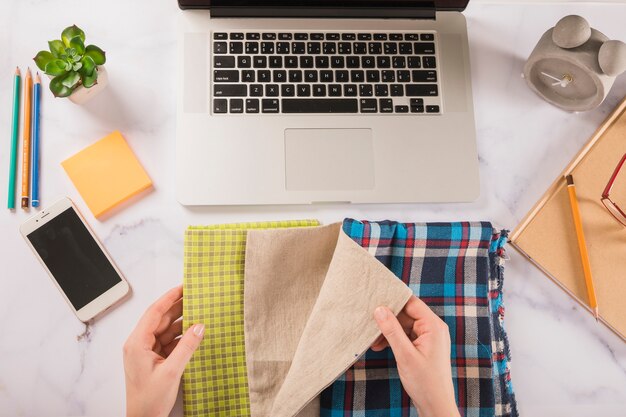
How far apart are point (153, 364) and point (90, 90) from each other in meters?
0.42

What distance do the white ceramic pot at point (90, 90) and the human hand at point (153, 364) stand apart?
0.33 m

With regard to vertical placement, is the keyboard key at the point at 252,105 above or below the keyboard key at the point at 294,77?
below

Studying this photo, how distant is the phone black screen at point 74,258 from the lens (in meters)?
0.81

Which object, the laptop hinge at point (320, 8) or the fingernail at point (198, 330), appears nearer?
the fingernail at point (198, 330)

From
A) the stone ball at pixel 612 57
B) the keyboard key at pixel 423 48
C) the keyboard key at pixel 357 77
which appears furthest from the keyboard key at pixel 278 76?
the stone ball at pixel 612 57

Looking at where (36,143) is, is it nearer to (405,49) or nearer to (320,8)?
(320,8)

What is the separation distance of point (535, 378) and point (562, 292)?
5.4 inches

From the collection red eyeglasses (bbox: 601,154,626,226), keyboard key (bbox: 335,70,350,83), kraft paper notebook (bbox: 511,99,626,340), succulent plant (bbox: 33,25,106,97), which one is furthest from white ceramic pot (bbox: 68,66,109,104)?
red eyeglasses (bbox: 601,154,626,226)

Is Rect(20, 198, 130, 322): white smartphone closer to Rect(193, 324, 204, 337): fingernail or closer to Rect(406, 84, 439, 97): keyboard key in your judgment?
Rect(193, 324, 204, 337): fingernail

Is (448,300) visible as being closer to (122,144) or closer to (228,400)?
(228,400)

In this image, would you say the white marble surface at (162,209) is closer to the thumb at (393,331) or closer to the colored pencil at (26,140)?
the colored pencil at (26,140)

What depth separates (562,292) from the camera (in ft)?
2.77

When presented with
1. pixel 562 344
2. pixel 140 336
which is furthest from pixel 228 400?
pixel 562 344

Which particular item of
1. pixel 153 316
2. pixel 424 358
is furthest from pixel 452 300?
pixel 153 316
